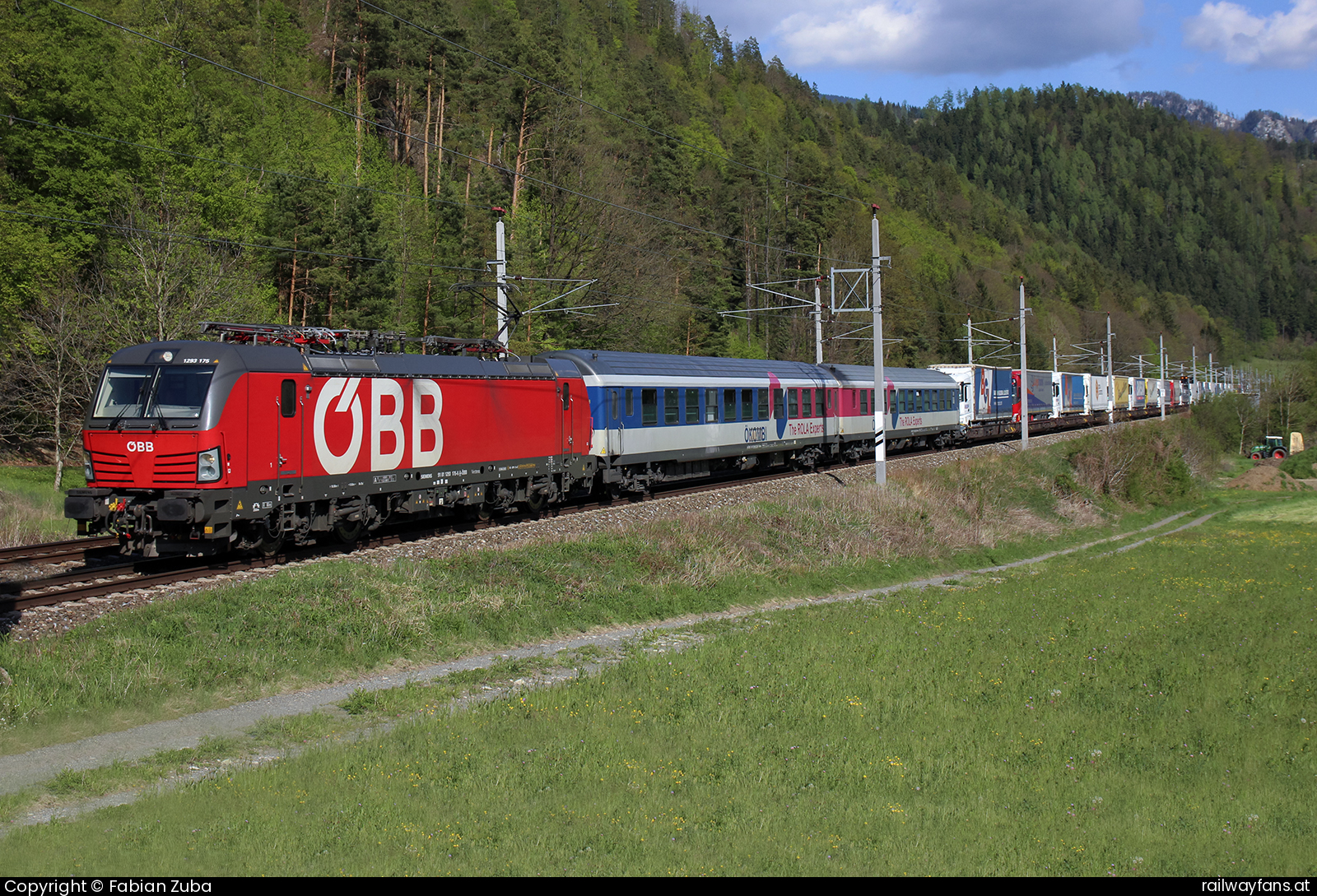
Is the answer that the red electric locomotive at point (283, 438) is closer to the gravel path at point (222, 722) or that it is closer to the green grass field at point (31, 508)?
the gravel path at point (222, 722)

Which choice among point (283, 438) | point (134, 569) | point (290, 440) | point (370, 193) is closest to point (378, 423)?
point (290, 440)

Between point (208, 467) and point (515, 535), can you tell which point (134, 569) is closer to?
point (208, 467)

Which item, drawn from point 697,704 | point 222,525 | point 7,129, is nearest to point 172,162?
point 7,129

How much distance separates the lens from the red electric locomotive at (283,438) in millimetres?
15453

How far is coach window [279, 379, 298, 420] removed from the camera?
16.6 m

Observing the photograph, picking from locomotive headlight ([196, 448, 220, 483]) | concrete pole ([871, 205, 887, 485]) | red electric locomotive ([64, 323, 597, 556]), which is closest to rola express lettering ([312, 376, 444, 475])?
red electric locomotive ([64, 323, 597, 556])

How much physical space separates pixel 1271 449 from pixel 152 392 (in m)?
100.0

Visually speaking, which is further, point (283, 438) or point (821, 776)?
point (283, 438)

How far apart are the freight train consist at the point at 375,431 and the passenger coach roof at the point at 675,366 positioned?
7 cm

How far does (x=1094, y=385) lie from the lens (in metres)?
77.1

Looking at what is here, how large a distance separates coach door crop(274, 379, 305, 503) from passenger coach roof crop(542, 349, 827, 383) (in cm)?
992

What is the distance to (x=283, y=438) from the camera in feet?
54.6

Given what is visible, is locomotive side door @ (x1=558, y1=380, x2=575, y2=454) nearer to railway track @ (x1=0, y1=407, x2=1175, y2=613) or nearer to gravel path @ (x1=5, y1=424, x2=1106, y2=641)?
gravel path @ (x1=5, y1=424, x2=1106, y2=641)

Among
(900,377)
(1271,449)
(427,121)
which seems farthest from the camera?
(1271,449)
